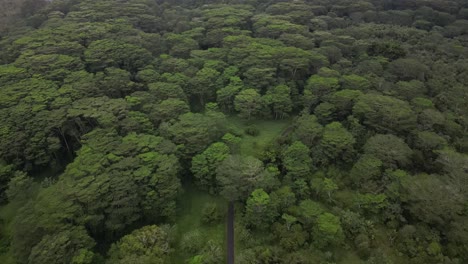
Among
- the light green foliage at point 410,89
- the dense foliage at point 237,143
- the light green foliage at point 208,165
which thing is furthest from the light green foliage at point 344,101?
the light green foliage at point 208,165

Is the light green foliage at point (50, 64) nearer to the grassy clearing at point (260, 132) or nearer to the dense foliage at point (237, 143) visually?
the dense foliage at point (237, 143)

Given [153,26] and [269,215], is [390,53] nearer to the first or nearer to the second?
[269,215]

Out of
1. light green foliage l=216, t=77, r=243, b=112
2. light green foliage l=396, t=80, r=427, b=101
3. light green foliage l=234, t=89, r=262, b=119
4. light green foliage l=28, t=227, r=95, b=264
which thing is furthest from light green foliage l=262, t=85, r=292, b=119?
light green foliage l=28, t=227, r=95, b=264

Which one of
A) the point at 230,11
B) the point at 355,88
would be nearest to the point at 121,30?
the point at 230,11

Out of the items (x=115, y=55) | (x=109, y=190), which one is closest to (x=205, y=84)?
(x=115, y=55)

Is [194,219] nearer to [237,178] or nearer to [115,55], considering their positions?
[237,178]
